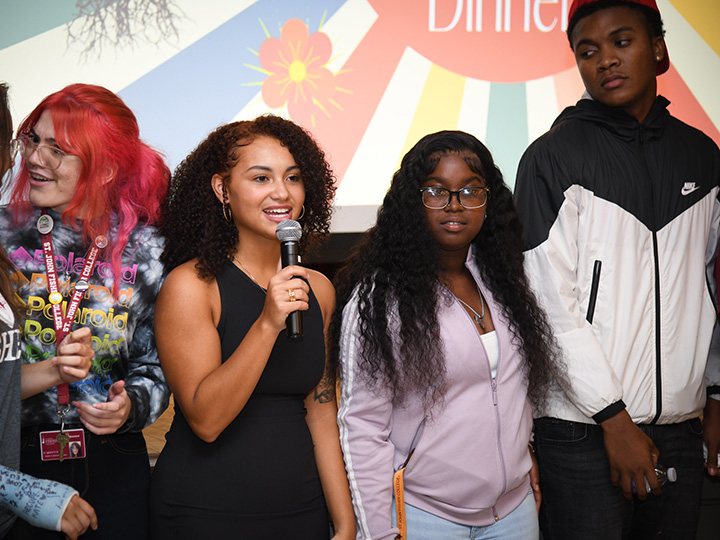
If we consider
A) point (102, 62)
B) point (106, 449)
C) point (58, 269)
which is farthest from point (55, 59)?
point (106, 449)

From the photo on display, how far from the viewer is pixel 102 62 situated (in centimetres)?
258

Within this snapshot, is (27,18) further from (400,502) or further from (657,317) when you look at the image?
(657,317)

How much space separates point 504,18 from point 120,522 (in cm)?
228

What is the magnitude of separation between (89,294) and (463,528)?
3.36 feet

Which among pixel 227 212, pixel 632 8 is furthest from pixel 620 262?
pixel 227 212

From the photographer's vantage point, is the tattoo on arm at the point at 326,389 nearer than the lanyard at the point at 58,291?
No

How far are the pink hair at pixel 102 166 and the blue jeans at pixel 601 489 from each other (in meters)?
1.17

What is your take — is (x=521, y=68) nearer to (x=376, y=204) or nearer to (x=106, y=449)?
(x=376, y=204)

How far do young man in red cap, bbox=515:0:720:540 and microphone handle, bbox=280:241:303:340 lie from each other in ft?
2.18

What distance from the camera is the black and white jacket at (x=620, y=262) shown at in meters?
1.75

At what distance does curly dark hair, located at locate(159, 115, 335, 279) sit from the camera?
5.51 feet

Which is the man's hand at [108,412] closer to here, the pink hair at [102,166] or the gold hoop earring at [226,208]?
the pink hair at [102,166]

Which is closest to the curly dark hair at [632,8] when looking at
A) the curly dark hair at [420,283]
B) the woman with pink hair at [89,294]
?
the curly dark hair at [420,283]

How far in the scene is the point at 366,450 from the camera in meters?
1.58
